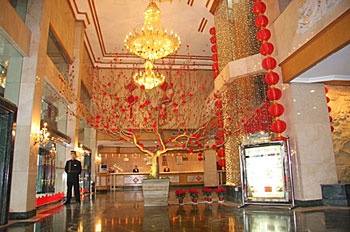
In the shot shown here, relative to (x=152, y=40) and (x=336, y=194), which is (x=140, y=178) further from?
(x=336, y=194)

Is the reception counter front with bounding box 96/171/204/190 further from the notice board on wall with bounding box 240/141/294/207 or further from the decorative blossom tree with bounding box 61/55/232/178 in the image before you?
the notice board on wall with bounding box 240/141/294/207

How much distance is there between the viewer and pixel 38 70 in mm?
6074

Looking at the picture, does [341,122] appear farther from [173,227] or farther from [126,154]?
[126,154]

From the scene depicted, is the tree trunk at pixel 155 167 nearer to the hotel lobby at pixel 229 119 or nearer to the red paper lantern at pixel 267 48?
the hotel lobby at pixel 229 119

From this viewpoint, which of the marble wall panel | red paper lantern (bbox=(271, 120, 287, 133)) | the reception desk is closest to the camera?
the marble wall panel

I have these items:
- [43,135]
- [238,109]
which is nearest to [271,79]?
[238,109]

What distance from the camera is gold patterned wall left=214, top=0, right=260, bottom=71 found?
772 cm

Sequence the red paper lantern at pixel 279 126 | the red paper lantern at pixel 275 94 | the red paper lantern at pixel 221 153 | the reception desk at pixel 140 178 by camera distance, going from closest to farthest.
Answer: the red paper lantern at pixel 279 126
the red paper lantern at pixel 275 94
the red paper lantern at pixel 221 153
the reception desk at pixel 140 178

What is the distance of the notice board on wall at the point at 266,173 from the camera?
17.5 feet

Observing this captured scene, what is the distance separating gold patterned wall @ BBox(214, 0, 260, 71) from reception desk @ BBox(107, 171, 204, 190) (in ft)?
32.4

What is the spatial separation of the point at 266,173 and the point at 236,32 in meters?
4.28

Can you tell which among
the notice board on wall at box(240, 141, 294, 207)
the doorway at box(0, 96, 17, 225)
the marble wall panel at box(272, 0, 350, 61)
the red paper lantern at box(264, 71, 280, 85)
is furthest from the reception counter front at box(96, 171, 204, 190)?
the marble wall panel at box(272, 0, 350, 61)

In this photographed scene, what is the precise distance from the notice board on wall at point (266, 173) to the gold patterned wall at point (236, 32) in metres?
2.99

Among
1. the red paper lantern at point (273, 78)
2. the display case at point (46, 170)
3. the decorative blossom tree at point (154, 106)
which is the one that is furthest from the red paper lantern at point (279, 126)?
the display case at point (46, 170)
